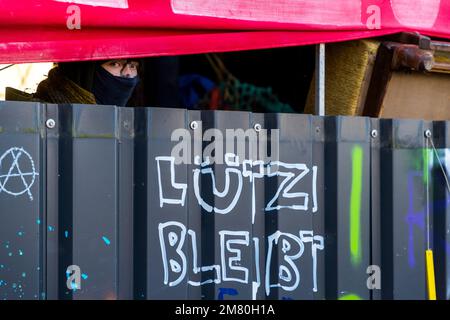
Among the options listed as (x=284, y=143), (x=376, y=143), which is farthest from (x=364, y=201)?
(x=284, y=143)

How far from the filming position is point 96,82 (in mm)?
3410

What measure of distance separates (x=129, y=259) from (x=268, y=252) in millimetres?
598

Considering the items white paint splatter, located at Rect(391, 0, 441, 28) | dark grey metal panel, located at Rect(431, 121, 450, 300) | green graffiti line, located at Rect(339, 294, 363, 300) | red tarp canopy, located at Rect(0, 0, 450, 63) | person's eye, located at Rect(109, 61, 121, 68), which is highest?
white paint splatter, located at Rect(391, 0, 441, 28)

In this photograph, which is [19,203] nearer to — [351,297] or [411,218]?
[351,297]

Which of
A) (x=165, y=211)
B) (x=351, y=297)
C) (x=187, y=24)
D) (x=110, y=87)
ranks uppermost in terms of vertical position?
(x=187, y=24)

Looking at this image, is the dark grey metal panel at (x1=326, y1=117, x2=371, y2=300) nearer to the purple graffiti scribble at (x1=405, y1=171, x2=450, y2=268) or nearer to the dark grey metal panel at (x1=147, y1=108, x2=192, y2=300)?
the purple graffiti scribble at (x1=405, y1=171, x2=450, y2=268)

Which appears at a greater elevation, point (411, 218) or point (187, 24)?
point (187, 24)

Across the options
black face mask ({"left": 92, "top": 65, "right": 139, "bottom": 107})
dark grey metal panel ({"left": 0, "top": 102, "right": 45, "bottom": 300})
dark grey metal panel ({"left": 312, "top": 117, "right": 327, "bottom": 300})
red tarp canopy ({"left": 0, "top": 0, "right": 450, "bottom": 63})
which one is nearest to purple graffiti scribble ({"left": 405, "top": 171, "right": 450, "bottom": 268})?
dark grey metal panel ({"left": 312, "top": 117, "right": 327, "bottom": 300})

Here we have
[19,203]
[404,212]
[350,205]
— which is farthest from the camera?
[404,212]

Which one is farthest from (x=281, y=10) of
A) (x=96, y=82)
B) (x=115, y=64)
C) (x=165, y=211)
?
(x=165, y=211)

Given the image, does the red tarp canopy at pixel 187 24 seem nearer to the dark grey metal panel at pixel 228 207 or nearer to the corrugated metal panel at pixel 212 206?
the corrugated metal panel at pixel 212 206

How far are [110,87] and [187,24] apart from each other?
0.44 meters

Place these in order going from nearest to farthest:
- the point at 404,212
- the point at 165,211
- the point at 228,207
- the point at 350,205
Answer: the point at 165,211 → the point at 228,207 → the point at 350,205 → the point at 404,212

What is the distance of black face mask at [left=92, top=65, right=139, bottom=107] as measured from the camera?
11.1 feet
